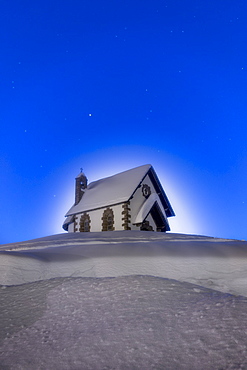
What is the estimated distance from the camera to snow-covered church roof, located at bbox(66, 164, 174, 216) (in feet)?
52.4

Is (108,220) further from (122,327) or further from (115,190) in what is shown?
(122,327)

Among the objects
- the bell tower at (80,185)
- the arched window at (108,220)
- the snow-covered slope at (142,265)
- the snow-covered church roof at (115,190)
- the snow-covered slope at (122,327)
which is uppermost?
the bell tower at (80,185)

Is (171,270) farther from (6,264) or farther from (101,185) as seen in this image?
(101,185)

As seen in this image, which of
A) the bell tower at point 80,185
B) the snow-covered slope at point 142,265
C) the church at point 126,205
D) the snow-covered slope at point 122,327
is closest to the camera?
the snow-covered slope at point 122,327

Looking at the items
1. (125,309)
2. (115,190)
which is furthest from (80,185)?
(125,309)

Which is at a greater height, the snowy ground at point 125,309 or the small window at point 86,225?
the small window at point 86,225

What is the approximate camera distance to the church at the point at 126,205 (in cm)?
1533

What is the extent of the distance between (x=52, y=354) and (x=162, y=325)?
0.87 metres

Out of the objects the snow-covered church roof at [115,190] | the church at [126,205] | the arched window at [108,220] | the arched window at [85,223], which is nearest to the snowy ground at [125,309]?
the church at [126,205]

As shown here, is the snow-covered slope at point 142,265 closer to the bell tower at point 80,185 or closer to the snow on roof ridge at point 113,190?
the snow on roof ridge at point 113,190

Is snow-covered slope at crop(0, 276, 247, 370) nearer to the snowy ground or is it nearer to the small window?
the snowy ground

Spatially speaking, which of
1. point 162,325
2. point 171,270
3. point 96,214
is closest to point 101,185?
point 96,214

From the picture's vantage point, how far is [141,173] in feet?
56.5

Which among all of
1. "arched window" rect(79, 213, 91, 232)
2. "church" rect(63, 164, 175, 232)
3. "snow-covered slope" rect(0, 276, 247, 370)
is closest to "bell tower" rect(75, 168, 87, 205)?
"church" rect(63, 164, 175, 232)
